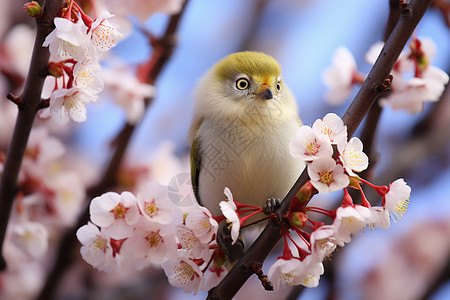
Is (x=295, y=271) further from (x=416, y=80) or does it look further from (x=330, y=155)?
(x=416, y=80)

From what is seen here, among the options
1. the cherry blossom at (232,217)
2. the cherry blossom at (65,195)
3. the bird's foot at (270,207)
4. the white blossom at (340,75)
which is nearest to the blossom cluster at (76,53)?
the cherry blossom at (232,217)

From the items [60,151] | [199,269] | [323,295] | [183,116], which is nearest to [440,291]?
[323,295]

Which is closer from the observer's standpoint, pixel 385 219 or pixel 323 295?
pixel 385 219

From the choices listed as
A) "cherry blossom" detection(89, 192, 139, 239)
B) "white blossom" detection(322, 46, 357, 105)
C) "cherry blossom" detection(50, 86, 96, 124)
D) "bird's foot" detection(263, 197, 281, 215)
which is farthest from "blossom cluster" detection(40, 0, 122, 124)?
"white blossom" detection(322, 46, 357, 105)

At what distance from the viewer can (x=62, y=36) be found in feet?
3.76

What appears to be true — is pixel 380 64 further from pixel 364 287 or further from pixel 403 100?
pixel 364 287

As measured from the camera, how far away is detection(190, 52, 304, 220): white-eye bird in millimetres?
1702

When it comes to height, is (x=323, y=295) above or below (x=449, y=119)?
below

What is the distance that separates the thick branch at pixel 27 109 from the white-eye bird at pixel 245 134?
66 centimetres

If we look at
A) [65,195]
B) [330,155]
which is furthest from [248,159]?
[65,195]

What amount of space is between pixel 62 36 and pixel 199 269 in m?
0.72

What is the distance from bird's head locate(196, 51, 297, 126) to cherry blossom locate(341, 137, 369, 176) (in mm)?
588

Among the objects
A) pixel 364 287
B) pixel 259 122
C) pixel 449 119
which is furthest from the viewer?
pixel 364 287

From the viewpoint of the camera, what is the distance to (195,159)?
1.89 meters
